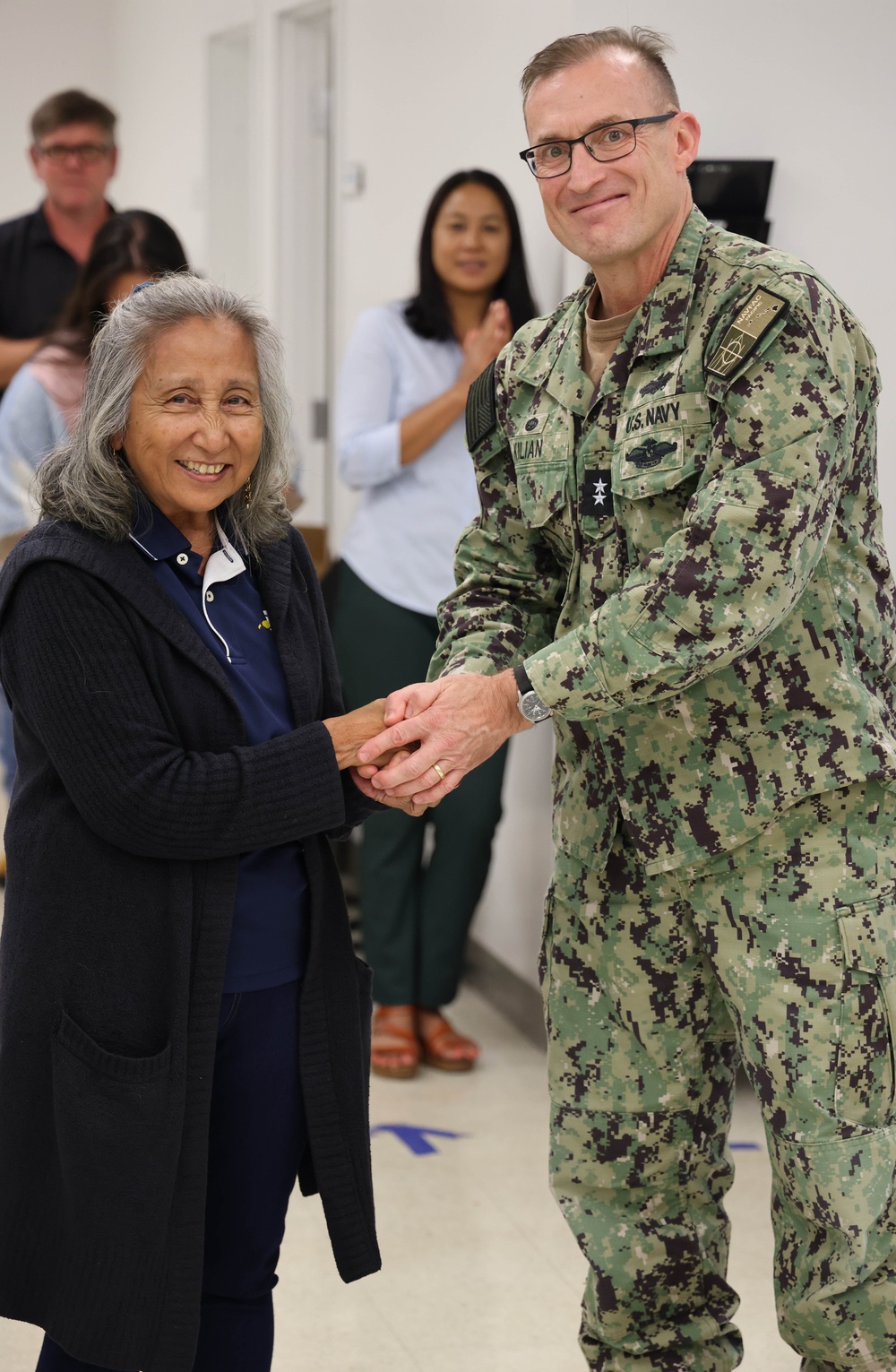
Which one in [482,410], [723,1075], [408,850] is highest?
[482,410]

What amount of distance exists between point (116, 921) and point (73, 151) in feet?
9.71

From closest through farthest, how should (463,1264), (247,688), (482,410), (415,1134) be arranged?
(247,688) < (482,410) < (463,1264) < (415,1134)

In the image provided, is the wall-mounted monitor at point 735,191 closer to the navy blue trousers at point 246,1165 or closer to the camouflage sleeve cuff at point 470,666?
the camouflage sleeve cuff at point 470,666

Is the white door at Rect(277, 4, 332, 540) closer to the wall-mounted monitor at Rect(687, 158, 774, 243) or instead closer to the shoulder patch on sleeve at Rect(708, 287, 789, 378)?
the wall-mounted monitor at Rect(687, 158, 774, 243)

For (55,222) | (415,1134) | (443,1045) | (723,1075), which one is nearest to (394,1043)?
(443,1045)

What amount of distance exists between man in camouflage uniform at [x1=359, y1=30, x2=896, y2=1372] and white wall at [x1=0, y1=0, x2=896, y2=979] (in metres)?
1.16

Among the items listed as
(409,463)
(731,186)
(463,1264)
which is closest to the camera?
(463,1264)

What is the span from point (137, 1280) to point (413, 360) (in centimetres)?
235

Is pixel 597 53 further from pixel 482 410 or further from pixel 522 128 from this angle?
pixel 522 128

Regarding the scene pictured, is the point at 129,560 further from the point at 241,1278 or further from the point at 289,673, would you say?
the point at 241,1278

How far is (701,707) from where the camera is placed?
1760mm

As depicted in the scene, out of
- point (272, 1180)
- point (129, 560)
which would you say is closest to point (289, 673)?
point (129, 560)

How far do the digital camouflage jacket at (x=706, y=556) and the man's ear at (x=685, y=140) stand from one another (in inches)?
2.8

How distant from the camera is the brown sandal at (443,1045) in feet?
11.3
